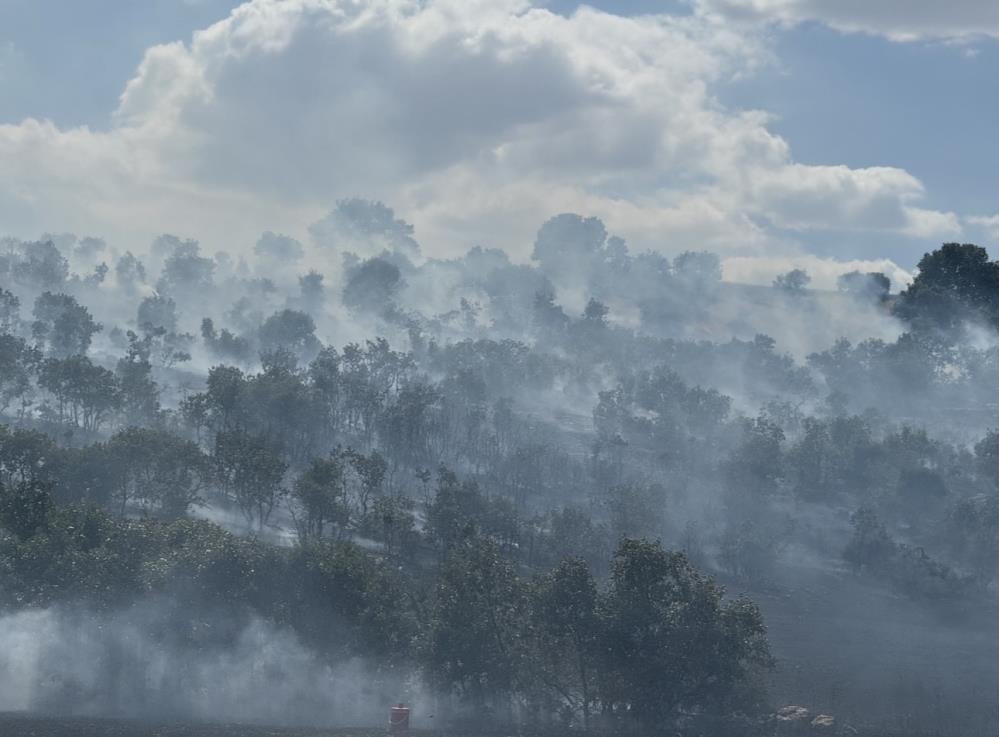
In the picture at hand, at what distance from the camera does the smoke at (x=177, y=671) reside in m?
66.2

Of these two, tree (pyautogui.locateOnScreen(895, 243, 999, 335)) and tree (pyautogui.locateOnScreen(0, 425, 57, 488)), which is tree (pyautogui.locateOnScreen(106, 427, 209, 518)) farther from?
tree (pyautogui.locateOnScreen(895, 243, 999, 335))

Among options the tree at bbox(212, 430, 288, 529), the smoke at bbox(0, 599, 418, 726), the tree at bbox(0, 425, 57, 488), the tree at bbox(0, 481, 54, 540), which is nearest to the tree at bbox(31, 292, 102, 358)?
the tree at bbox(212, 430, 288, 529)

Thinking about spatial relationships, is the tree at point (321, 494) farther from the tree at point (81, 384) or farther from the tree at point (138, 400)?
the tree at point (138, 400)

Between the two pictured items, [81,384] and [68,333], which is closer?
[81,384]

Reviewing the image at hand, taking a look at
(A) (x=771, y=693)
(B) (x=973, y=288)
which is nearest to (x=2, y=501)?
(A) (x=771, y=693)

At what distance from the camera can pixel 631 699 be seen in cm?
6531

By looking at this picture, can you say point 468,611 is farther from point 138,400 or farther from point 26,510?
point 138,400

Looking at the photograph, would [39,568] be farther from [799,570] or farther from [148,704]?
[799,570]

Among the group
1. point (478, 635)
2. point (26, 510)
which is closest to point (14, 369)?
point (26, 510)

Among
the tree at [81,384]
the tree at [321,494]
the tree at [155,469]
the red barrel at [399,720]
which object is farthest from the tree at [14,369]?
the red barrel at [399,720]

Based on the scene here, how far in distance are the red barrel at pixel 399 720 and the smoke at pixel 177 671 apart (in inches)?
158

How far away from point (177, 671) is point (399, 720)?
15.4 metres

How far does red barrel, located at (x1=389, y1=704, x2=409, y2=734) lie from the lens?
6166cm

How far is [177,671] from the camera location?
69.2 meters
